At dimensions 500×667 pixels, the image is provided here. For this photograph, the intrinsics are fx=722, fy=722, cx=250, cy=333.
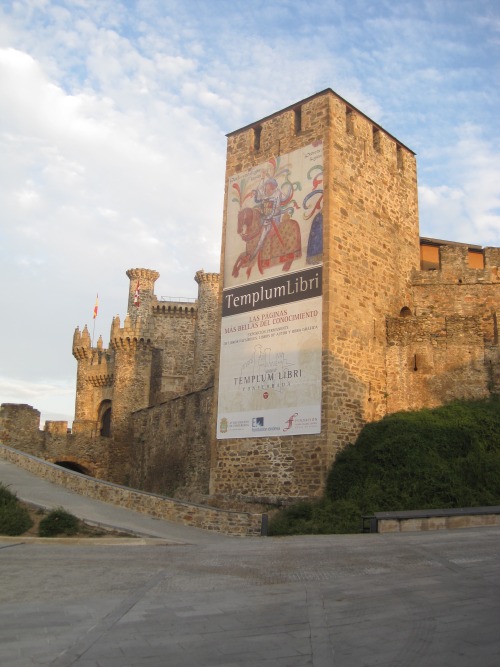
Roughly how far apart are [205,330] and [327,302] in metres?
24.1

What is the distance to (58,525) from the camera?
12.5m

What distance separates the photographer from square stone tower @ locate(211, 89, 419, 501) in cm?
1716

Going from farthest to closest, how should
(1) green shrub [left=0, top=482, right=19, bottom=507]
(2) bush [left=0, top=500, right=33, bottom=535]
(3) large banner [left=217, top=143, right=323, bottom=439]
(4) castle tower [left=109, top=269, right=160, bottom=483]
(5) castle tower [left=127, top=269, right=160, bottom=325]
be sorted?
(5) castle tower [left=127, top=269, right=160, bottom=325] → (4) castle tower [left=109, top=269, right=160, bottom=483] → (3) large banner [left=217, top=143, right=323, bottom=439] → (1) green shrub [left=0, top=482, right=19, bottom=507] → (2) bush [left=0, top=500, right=33, bottom=535]

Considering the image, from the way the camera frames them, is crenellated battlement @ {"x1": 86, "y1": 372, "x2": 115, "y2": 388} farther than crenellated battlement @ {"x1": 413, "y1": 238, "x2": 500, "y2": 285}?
Yes

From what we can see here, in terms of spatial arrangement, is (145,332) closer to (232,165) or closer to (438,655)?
(232,165)

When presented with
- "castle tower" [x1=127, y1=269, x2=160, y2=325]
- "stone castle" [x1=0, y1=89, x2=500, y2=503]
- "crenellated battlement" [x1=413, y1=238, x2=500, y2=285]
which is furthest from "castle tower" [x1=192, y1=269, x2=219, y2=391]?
"crenellated battlement" [x1=413, y1=238, x2=500, y2=285]

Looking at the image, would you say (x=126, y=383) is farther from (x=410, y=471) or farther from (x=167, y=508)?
(x=410, y=471)

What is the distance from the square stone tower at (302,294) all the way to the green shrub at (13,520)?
6.19 m

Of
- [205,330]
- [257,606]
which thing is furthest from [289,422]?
[205,330]

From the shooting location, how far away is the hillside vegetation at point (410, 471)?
15.1 metres

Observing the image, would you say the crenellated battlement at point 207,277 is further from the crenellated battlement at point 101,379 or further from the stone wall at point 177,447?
the stone wall at point 177,447

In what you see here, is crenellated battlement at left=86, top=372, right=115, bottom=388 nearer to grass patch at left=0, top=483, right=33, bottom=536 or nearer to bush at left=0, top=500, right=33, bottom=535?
grass patch at left=0, top=483, right=33, bottom=536

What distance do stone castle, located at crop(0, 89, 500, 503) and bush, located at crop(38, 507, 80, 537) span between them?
5804 mm

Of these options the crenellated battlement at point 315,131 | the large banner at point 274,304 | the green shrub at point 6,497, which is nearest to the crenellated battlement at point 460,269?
the crenellated battlement at point 315,131
